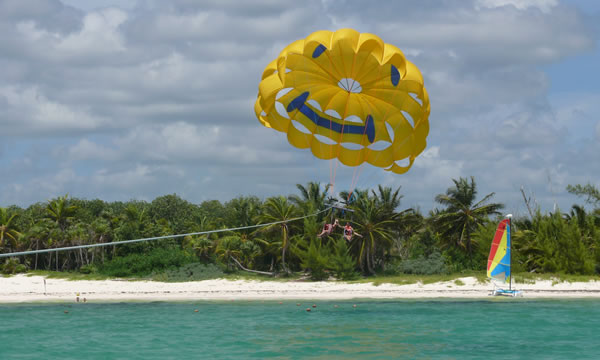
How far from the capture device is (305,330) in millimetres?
25984

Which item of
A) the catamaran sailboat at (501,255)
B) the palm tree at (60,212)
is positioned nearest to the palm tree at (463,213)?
the catamaran sailboat at (501,255)

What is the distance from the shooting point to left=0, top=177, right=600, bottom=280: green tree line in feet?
140

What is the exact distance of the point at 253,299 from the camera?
3706cm

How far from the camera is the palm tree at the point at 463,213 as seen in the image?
4591 cm

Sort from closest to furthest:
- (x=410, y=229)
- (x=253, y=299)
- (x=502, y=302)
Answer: (x=502, y=302), (x=253, y=299), (x=410, y=229)

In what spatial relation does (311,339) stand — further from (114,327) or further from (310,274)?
(310,274)

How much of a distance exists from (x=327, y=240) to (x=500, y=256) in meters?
14.9

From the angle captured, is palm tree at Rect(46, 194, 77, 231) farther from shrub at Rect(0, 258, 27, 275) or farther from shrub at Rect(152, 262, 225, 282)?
shrub at Rect(152, 262, 225, 282)

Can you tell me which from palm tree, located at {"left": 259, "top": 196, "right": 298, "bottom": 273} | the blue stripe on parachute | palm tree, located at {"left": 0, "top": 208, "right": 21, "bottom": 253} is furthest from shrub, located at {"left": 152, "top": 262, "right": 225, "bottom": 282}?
the blue stripe on parachute

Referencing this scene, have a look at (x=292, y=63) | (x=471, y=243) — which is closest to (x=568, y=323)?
(x=292, y=63)

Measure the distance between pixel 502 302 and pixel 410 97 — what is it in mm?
13920

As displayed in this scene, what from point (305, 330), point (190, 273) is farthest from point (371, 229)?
point (305, 330)

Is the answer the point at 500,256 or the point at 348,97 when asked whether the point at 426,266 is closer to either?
the point at 500,256

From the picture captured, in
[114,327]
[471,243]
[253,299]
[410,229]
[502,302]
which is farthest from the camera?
[410,229]
